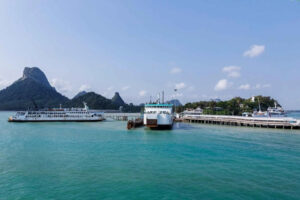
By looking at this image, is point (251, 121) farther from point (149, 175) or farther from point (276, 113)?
→ point (149, 175)

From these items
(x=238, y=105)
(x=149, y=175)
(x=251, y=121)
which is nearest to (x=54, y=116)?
(x=149, y=175)

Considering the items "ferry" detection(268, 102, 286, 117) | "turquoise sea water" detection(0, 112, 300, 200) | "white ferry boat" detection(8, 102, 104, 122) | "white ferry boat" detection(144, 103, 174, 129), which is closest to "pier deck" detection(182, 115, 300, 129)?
"white ferry boat" detection(144, 103, 174, 129)

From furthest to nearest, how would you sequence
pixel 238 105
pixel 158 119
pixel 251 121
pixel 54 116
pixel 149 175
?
1. pixel 238 105
2. pixel 54 116
3. pixel 251 121
4. pixel 158 119
5. pixel 149 175

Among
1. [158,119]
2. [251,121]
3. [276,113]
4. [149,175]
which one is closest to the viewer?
[149,175]

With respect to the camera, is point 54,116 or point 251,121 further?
point 54,116

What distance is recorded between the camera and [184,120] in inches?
3268

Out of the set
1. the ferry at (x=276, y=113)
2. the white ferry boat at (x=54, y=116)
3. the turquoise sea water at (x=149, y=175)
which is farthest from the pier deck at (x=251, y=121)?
the white ferry boat at (x=54, y=116)

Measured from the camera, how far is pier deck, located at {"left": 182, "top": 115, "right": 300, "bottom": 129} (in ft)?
173

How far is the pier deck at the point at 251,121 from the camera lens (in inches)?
2074

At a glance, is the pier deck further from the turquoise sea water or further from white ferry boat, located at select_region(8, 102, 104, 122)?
white ferry boat, located at select_region(8, 102, 104, 122)

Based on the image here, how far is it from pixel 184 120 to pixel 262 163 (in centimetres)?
6354

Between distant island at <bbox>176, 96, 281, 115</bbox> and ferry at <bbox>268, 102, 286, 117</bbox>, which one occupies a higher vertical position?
distant island at <bbox>176, 96, 281, 115</bbox>

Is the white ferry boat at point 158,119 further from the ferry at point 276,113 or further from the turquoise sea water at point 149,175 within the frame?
the ferry at point 276,113

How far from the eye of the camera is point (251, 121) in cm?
5947
